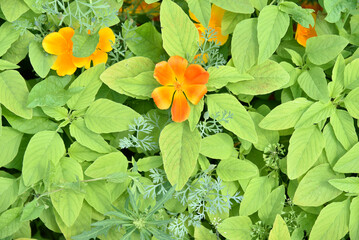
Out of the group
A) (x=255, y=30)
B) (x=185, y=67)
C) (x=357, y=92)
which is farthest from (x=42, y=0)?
(x=357, y=92)

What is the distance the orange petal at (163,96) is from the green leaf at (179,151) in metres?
0.05

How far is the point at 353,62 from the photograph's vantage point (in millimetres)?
1004

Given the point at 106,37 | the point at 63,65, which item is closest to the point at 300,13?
the point at 106,37

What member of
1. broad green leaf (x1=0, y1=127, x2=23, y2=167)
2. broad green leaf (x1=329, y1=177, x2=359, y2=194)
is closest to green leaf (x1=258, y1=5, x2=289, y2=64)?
broad green leaf (x1=329, y1=177, x2=359, y2=194)

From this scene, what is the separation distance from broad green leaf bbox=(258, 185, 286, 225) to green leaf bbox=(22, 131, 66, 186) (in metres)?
0.48

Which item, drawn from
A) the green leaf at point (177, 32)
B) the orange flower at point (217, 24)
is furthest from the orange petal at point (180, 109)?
the orange flower at point (217, 24)

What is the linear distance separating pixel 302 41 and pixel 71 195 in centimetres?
65

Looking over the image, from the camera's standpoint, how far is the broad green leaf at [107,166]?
985mm

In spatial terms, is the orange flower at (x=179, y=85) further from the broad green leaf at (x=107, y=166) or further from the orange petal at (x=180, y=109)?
the broad green leaf at (x=107, y=166)

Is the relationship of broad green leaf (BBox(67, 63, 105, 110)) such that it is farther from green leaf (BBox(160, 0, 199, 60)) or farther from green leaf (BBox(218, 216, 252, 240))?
green leaf (BBox(218, 216, 252, 240))

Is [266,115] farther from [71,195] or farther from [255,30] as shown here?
[71,195]

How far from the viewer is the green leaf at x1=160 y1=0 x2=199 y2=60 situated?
96cm

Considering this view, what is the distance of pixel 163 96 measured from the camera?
0.95m

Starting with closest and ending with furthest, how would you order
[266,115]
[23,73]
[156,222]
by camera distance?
[156,222] → [266,115] → [23,73]
